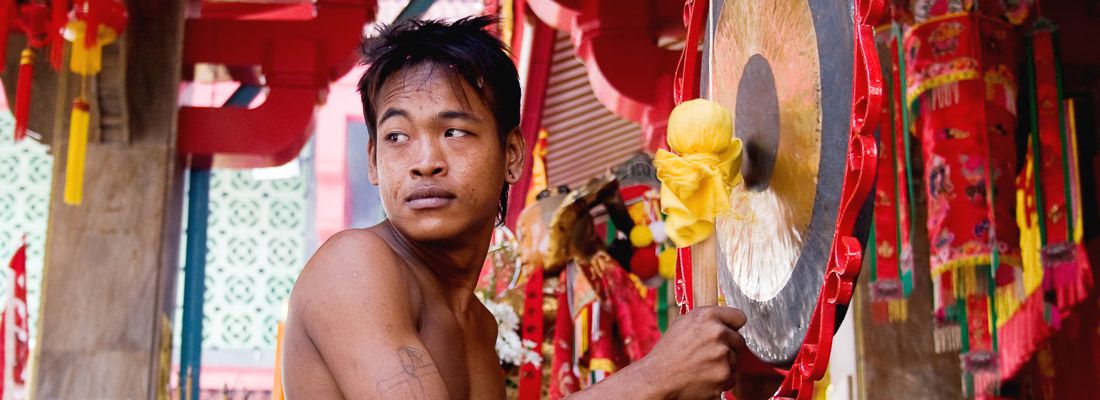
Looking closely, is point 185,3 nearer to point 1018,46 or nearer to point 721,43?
point 1018,46

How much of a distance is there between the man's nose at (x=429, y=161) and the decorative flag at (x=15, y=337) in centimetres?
409

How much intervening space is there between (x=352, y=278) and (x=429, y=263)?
0.20 m

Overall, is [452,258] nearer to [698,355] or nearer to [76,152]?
[698,355]

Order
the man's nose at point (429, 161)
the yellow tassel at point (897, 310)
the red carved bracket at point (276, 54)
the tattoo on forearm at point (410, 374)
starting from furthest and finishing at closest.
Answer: the red carved bracket at point (276, 54) → the yellow tassel at point (897, 310) → the man's nose at point (429, 161) → the tattoo on forearm at point (410, 374)

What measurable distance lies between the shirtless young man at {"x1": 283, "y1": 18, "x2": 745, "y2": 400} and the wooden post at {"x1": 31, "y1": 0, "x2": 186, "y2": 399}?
4.02m

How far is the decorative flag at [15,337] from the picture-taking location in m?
5.54

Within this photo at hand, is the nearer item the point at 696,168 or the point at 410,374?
the point at 410,374

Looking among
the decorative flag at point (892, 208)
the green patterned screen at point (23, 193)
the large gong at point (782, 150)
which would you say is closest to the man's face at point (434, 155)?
the large gong at point (782, 150)

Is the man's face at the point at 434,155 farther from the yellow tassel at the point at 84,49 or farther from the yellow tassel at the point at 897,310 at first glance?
the yellow tassel at the point at 84,49

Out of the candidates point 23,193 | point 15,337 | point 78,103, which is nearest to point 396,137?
point 78,103

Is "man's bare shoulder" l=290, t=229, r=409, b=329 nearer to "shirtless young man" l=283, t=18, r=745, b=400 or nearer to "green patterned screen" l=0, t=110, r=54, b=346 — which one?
"shirtless young man" l=283, t=18, r=745, b=400

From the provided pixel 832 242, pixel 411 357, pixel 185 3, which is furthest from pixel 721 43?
pixel 185 3

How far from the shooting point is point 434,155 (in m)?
1.94

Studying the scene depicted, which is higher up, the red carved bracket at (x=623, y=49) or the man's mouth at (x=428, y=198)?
the red carved bracket at (x=623, y=49)
